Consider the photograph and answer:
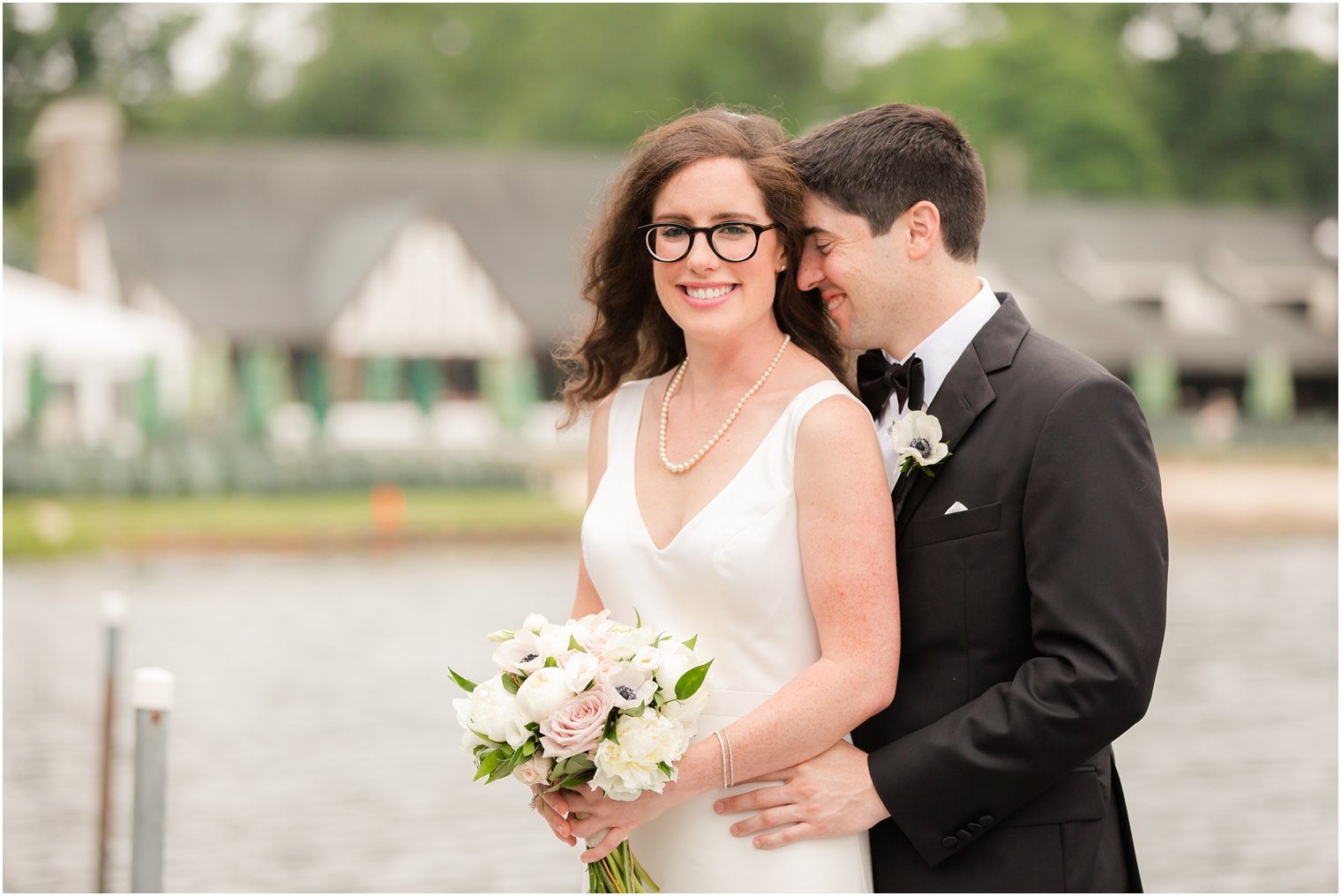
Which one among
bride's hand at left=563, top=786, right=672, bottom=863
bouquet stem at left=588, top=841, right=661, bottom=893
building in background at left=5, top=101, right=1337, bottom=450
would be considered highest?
building in background at left=5, top=101, right=1337, bottom=450

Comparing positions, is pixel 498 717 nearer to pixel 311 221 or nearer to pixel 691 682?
pixel 691 682

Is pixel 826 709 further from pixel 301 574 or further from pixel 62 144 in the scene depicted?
pixel 62 144

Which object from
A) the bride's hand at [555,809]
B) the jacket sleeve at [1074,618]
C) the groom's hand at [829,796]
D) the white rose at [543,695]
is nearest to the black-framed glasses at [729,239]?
the jacket sleeve at [1074,618]

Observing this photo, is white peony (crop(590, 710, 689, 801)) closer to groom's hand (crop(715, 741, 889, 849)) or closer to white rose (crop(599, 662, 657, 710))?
white rose (crop(599, 662, 657, 710))

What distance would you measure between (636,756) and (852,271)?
1150mm

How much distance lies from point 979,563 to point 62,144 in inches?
1868

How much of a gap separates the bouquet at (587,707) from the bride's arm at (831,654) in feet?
0.28

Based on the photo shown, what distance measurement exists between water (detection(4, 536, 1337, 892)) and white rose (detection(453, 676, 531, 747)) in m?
4.50

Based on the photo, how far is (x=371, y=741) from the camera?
10352 millimetres

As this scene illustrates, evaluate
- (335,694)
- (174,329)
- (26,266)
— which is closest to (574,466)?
(174,329)

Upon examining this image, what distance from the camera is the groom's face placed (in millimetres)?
3318

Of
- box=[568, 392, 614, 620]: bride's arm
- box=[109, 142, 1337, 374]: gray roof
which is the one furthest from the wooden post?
box=[109, 142, 1337, 374]: gray roof

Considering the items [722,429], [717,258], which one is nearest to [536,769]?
[722,429]

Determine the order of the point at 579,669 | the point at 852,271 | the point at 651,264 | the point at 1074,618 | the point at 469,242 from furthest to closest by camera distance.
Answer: the point at 469,242, the point at 651,264, the point at 852,271, the point at 579,669, the point at 1074,618
